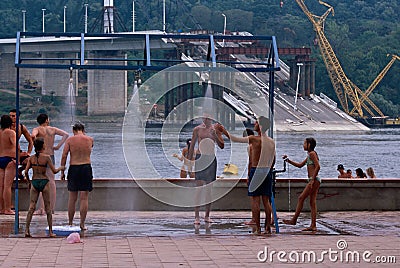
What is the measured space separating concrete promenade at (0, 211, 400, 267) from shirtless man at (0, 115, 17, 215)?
0.37 meters

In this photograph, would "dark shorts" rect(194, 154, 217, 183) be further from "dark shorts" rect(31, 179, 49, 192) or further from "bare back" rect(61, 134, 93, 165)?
"dark shorts" rect(31, 179, 49, 192)

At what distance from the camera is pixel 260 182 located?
41.2 ft

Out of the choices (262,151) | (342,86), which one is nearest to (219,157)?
(262,151)

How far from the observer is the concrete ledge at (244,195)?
15.2m

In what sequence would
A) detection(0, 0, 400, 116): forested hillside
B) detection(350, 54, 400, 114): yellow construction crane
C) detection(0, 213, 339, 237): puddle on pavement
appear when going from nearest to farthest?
1. detection(0, 213, 339, 237): puddle on pavement
2. detection(0, 0, 400, 116): forested hillside
3. detection(350, 54, 400, 114): yellow construction crane

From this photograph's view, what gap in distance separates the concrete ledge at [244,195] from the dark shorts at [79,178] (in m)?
2.65

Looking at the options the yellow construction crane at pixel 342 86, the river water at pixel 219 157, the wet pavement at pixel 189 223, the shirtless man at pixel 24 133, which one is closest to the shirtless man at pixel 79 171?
the wet pavement at pixel 189 223

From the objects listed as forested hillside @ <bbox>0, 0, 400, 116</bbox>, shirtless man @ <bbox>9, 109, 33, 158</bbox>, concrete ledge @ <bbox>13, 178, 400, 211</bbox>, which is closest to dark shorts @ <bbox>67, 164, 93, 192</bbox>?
shirtless man @ <bbox>9, 109, 33, 158</bbox>

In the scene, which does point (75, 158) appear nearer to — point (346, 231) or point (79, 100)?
point (346, 231)

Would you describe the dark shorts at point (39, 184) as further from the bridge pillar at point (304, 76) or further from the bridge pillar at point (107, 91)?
the bridge pillar at point (304, 76)

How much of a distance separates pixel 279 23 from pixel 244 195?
127425mm

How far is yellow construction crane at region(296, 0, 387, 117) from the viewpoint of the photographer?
13050 cm

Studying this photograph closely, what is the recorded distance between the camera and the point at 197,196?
1352 cm

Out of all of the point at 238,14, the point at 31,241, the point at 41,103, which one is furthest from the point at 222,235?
the point at 238,14
